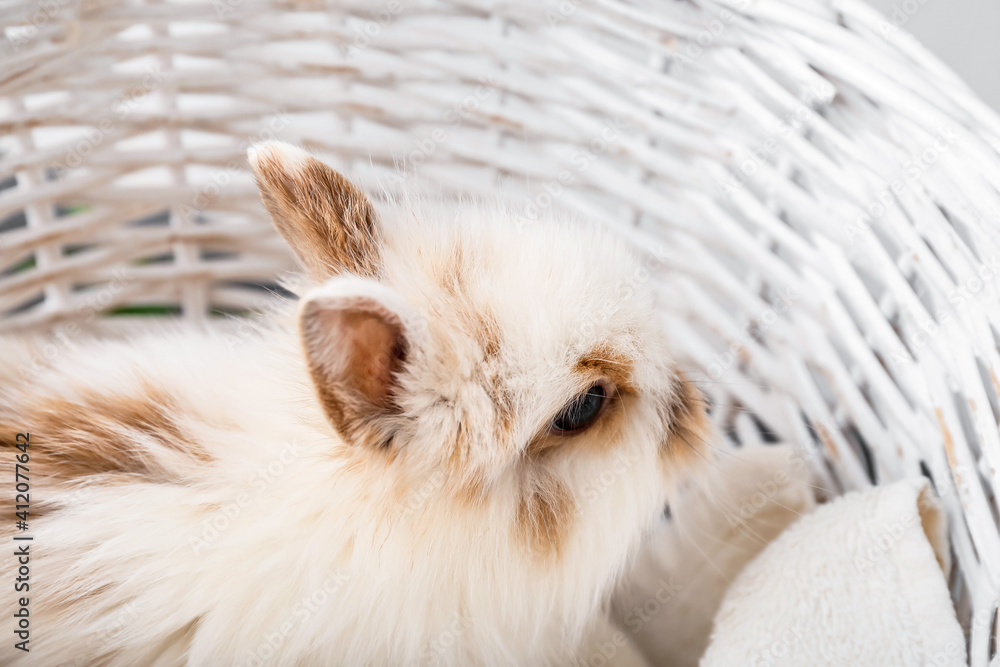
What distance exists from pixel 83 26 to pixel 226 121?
0.29 meters

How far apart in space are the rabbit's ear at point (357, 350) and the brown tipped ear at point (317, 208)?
18 centimetres

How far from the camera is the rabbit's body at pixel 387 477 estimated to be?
92 cm

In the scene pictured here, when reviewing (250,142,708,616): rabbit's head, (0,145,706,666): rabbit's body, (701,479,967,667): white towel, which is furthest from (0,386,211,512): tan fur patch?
(701,479,967,667): white towel

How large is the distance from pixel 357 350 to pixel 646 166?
0.80 metres

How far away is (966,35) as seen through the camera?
1712mm

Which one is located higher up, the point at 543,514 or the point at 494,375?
the point at 494,375

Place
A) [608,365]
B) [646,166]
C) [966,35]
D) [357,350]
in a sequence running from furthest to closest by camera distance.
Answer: [966,35], [646,166], [608,365], [357,350]

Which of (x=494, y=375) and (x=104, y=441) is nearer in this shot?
(x=494, y=375)

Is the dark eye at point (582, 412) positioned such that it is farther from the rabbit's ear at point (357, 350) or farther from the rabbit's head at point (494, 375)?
the rabbit's ear at point (357, 350)

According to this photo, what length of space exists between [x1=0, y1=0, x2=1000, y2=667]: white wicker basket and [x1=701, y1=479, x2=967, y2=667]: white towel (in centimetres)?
5

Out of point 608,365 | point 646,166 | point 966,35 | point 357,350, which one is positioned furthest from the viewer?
point 966,35

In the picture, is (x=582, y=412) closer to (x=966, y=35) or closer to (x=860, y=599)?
(x=860, y=599)

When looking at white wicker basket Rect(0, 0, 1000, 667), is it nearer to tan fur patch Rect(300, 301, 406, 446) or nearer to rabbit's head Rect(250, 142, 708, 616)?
rabbit's head Rect(250, 142, 708, 616)

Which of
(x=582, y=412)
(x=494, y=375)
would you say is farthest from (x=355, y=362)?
(x=582, y=412)
